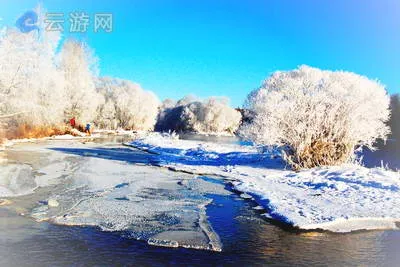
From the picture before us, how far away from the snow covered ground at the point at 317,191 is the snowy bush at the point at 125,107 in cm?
6286

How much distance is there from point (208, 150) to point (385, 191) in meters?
17.5

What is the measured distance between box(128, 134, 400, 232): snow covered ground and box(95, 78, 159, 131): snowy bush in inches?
2475

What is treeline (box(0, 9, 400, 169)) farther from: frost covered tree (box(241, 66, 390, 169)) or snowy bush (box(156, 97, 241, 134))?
snowy bush (box(156, 97, 241, 134))

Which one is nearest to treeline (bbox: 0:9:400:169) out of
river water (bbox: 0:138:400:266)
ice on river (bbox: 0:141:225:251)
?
ice on river (bbox: 0:141:225:251)

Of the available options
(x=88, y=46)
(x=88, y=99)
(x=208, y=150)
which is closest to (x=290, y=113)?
(x=208, y=150)

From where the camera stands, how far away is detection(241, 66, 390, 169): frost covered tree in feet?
68.9

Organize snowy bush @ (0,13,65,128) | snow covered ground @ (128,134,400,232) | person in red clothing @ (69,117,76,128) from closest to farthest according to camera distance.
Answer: snow covered ground @ (128,134,400,232), snowy bush @ (0,13,65,128), person in red clothing @ (69,117,76,128)

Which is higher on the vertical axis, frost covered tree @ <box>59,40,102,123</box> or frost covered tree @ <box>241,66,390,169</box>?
frost covered tree @ <box>59,40,102,123</box>

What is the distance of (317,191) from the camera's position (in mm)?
16016

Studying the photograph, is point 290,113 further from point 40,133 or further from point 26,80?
point 40,133

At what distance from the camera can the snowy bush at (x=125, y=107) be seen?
280 feet

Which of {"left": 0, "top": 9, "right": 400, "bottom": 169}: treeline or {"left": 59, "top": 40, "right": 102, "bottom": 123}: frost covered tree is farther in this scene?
{"left": 59, "top": 40, "right": 102, "bottom": 123}: frost covered tree

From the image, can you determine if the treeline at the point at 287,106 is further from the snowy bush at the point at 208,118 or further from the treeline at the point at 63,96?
the snowy bush at the point at 208,118

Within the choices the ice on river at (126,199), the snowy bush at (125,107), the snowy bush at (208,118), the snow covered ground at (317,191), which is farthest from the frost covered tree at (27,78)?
the snowy bush at (208,118)
